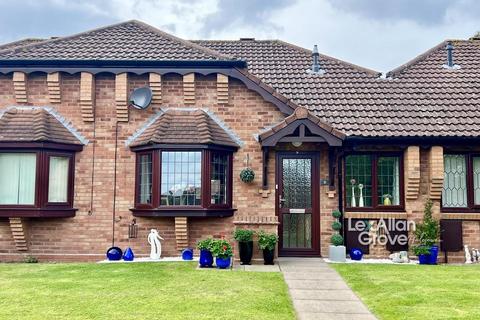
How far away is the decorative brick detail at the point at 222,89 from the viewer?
11.0 metres

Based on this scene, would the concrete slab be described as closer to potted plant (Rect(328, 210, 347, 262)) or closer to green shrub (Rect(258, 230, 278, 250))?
green shrub (Rect(258, 230, 278, 250))

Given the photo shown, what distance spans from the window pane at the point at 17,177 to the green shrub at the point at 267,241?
5461mm

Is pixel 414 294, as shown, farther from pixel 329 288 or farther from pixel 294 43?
pixel 294 43

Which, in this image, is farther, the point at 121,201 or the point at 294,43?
the point at 294,43

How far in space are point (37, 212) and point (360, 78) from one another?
30.8 ft

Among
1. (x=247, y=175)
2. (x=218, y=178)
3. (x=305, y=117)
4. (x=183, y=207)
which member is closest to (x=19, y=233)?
(x=183, y=207)

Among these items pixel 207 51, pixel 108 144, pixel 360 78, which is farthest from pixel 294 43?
pixel 108 144

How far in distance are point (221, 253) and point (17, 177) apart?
5.38 meters

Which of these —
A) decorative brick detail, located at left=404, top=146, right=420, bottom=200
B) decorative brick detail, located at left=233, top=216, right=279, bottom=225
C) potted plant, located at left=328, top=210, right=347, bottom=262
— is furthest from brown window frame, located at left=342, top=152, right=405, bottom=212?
decorative brick detail, located at left=233, top=216, right=279, bottom=225

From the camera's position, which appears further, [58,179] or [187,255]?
[58,179]

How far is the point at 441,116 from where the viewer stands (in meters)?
11.1

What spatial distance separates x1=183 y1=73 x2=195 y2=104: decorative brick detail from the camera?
36.1 ft

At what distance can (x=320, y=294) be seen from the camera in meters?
6.98

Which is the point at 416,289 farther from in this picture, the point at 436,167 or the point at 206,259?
the point at 436,167
